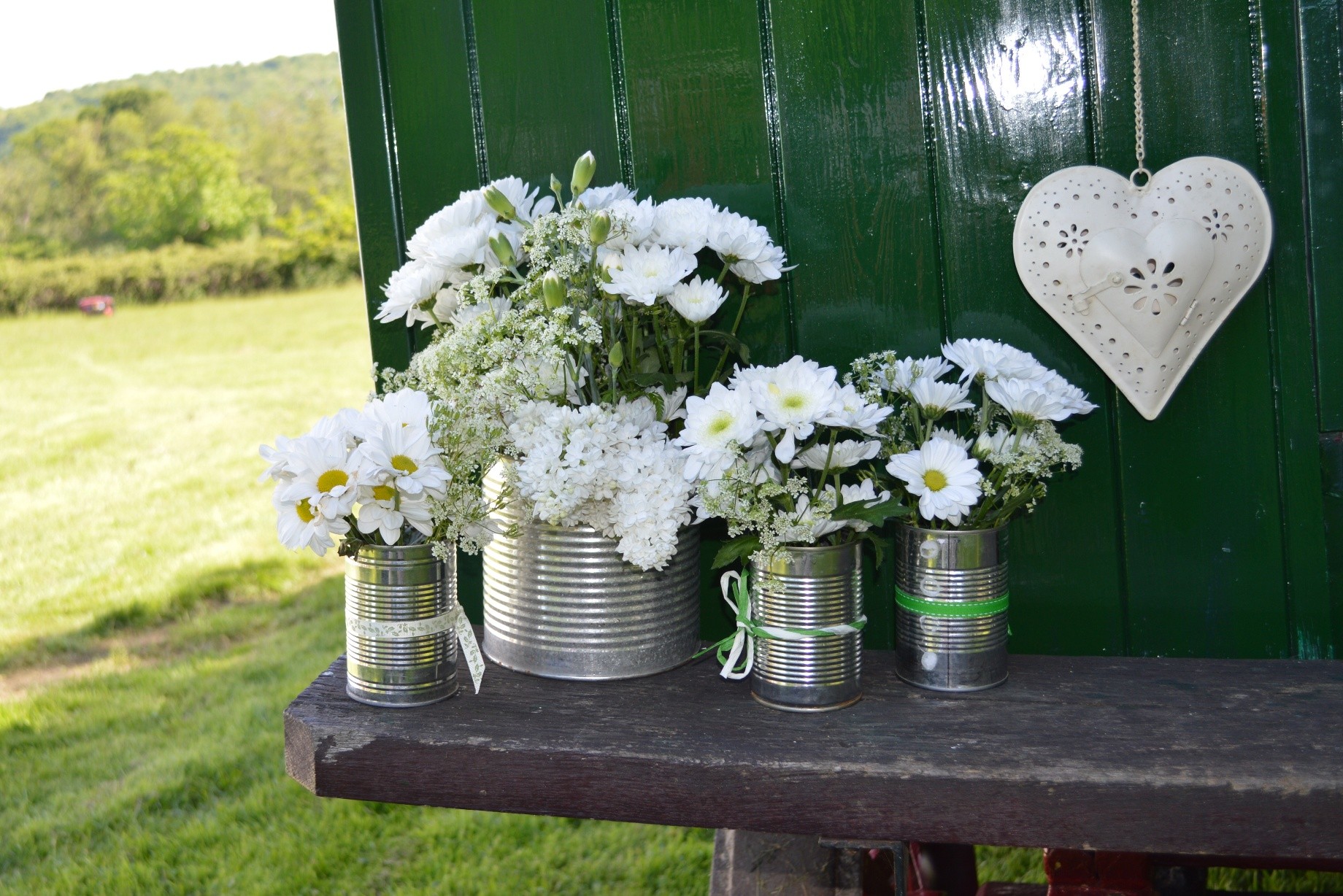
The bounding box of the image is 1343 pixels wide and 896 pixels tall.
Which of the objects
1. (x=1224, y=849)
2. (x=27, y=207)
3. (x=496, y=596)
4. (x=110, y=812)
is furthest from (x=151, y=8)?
(x=1224, y=849)

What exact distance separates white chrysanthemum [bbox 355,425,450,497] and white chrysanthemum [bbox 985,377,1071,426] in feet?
1.91

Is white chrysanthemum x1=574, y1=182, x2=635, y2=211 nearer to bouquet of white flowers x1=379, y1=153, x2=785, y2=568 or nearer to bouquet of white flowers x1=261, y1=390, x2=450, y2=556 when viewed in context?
bouquet of white flowers x1=379, y1=153, x2=785, y2=568

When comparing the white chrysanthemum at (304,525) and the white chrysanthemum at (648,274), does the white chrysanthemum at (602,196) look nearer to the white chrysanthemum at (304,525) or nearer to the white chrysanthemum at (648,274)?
the white chrysanthemum at (648,274)

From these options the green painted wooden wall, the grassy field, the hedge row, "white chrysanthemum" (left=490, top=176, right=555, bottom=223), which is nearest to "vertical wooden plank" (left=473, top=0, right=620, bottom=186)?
the green painted wooden wall

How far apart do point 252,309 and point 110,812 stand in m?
5.47

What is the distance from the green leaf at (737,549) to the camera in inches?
45.7

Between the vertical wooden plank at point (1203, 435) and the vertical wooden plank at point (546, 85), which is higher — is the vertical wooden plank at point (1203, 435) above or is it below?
below

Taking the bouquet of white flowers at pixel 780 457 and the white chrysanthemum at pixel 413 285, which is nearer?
the bouquet of white flowers at pixel 780 457

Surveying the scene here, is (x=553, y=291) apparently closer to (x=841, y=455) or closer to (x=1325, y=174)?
(x=841, y=455)

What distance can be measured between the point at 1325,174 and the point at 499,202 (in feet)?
3.07

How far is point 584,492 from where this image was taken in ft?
3.69

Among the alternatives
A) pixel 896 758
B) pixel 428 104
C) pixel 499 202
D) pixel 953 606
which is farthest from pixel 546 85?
pixel 896 758

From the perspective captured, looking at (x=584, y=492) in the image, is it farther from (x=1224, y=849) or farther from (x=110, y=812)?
(x=110, y=812)

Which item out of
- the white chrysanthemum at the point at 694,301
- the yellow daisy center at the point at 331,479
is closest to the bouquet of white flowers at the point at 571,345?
the white chrysanthemum at the point at 694,301
